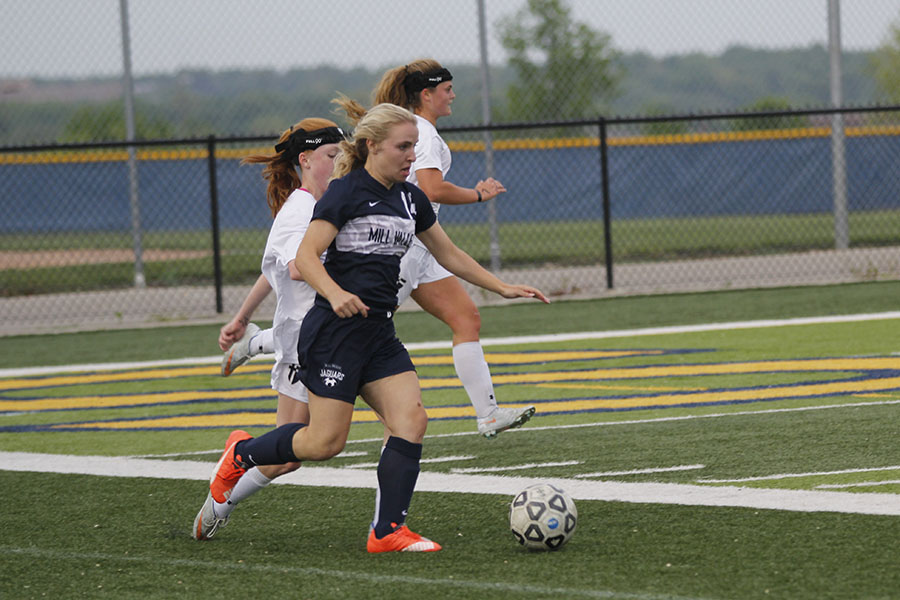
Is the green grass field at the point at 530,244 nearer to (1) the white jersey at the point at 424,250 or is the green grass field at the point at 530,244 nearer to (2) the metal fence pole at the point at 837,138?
(2) the metal fence pole at the point at 837,138

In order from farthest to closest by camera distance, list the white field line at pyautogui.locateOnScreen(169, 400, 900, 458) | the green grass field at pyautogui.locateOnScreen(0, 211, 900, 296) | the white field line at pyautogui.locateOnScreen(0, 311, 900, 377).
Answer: the green grass field at pyautogui.locateOnScreen(0, 211, 900, 296) < the white field line at pyautogui.locateOnScreen(0, 311, 900, 377) < the white field line at pyautogui.locateOnScreen(169, 400, 900, 458)

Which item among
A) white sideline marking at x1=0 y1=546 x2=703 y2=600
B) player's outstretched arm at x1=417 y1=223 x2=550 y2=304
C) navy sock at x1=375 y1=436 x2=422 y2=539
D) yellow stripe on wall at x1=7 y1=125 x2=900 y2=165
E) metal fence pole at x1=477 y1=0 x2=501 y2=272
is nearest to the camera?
white sideline marking at x1=0 y1=546 x2=703 y2=600

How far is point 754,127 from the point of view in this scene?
2467 cm

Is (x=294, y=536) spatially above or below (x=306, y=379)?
below

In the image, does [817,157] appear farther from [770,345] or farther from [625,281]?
[770,345]

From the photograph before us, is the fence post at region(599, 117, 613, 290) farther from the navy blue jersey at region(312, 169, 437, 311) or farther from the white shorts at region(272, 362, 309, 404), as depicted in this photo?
the navy blue jersey at region(312, 169, 437, 311)

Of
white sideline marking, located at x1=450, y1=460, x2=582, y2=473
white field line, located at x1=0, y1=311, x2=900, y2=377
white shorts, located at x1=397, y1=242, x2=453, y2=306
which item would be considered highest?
white shorts, located at x1=397, y1=242, x2=453, y2=306

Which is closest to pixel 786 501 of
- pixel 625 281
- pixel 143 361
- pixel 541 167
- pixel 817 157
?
pixel 143 361

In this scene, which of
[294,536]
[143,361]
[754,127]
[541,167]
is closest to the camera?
[294,536]

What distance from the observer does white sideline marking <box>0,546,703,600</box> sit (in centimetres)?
438

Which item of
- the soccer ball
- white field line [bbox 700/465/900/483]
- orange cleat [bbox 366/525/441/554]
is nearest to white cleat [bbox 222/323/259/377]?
orange cleat [bbox 366/525/441/554]

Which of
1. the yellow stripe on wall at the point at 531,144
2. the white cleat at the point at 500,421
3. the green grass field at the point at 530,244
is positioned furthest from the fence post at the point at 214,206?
the white cleat at the point at 500,421

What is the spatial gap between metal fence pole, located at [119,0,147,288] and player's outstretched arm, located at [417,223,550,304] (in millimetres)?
10630

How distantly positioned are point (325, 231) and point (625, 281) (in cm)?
A: 1171
